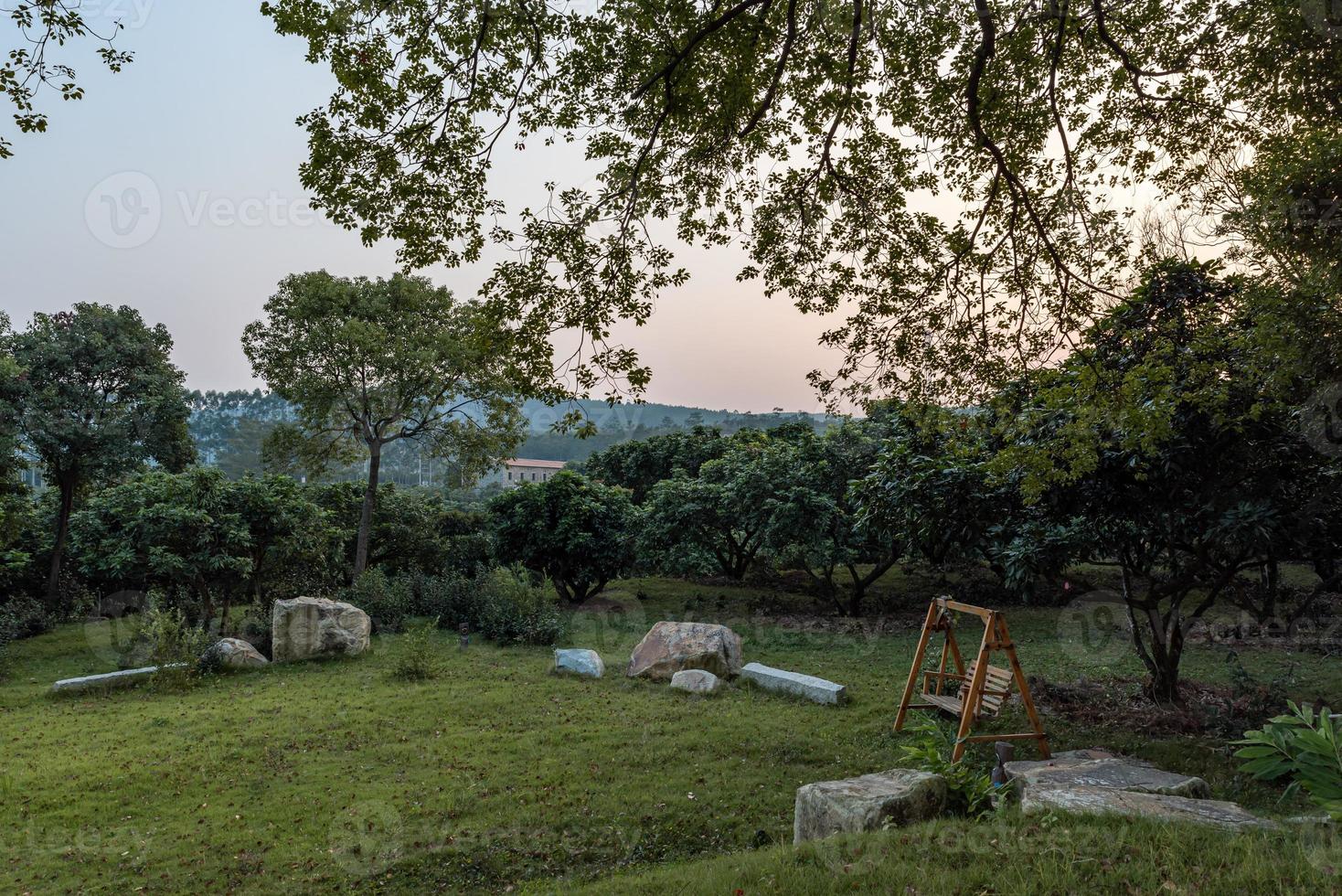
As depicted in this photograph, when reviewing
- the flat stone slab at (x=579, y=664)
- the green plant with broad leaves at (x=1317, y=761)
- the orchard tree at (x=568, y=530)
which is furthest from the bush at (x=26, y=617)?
the green plant with broad leaves at (x=1317, y=761)

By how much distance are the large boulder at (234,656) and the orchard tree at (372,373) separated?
668 cm

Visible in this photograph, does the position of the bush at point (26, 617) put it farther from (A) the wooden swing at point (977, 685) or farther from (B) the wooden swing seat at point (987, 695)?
(B) the wooden swing seat at point (987, 695)

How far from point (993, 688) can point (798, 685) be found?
10.2 feet

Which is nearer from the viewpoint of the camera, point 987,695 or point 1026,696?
point 1026,696

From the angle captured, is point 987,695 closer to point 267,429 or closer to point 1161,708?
point 1161,708

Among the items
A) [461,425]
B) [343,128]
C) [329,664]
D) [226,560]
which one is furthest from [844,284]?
[461,425]

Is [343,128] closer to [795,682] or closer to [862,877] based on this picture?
[862,877]

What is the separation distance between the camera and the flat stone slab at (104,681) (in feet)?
39.5

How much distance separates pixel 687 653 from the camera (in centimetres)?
1223

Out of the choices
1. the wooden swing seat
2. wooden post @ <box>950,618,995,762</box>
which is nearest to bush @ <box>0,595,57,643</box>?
the wooden swing seat

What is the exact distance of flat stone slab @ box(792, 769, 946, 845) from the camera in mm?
5414

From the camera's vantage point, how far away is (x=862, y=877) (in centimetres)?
432

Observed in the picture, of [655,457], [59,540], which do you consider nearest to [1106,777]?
[655,457]

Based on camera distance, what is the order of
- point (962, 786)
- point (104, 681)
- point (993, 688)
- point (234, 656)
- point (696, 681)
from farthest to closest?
point (234, 656)
point (104, 681)
point (696, 681)
point (993, 688)
point (962, 786)
